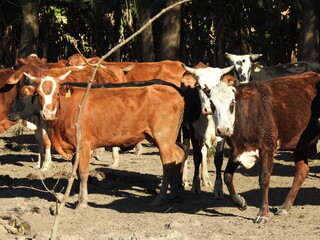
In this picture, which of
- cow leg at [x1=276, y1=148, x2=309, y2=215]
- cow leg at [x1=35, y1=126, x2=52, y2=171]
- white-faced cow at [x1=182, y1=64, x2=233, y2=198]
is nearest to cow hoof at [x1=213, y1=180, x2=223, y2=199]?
white-faced cow at [x1=182, y1=64, x2=233, y2=198]

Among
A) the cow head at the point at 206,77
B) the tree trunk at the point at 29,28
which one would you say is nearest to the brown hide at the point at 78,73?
the cow head at the point at 206,77

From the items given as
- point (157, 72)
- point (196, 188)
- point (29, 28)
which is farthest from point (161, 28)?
point (196, 188)

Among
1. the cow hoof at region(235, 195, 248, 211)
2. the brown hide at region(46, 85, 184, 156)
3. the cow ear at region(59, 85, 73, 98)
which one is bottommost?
the cow hoof at region(235, 195, 248, 211)

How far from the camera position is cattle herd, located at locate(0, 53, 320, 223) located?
10.4m

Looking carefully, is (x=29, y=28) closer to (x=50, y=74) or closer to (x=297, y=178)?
(x=50, y=74)

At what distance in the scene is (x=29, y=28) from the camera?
23.1m

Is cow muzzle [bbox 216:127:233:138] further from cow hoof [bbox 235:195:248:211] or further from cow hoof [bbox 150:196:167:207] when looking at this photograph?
cow hoof [bbox 150:196:167:207]

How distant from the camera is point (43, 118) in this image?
1154 centimetres

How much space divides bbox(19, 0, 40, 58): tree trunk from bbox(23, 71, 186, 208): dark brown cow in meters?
11.2

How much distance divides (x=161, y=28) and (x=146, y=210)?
2121cm

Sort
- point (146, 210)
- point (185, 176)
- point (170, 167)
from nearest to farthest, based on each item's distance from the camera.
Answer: point (146, 210), point (170, 167), point (185, 176)

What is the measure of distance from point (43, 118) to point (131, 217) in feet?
6.13

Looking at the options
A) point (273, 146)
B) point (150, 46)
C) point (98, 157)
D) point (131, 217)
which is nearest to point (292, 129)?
point (273, 146)

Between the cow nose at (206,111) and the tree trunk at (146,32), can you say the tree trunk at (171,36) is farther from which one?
the cow nose at (206,111)
